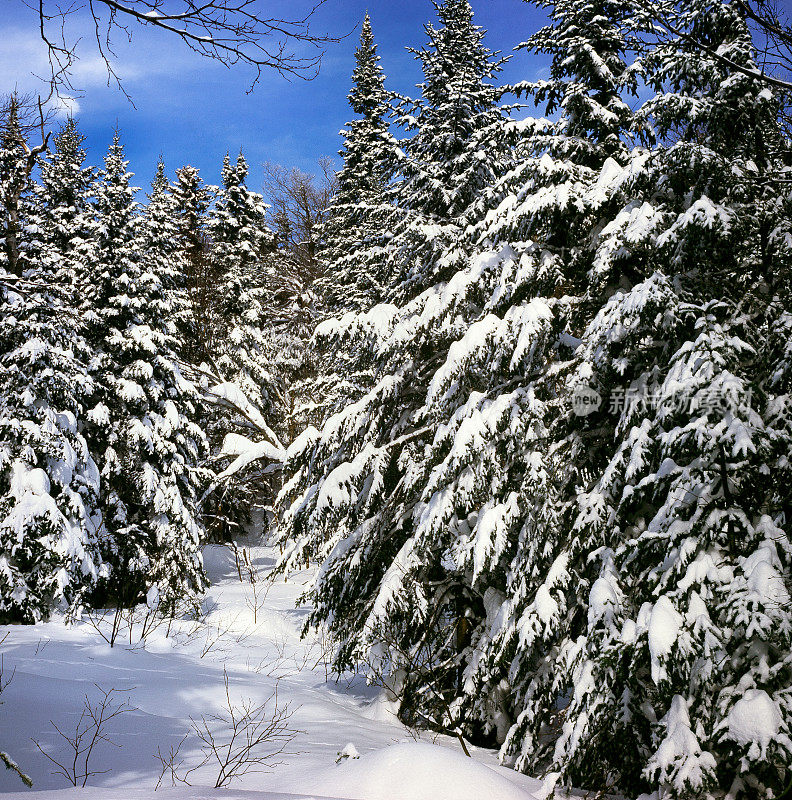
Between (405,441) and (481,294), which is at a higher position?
(481,294)

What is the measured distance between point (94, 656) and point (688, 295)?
8.10 meters

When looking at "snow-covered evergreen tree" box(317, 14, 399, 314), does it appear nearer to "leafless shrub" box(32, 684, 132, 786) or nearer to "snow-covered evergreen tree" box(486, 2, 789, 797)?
"snow-covered evergreen tree" box(486, 2, 789, 797)

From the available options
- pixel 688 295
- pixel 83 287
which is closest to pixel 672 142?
pixel 688 295

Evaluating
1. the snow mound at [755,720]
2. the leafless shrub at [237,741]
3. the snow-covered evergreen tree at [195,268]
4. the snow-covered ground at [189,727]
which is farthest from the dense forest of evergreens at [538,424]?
the snow-covered evergreen tree at [195,268]

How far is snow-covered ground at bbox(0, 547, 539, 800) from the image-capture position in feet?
12.6

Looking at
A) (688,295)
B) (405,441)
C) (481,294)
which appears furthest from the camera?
(405,441)

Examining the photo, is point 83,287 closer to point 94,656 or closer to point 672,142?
point 94,656

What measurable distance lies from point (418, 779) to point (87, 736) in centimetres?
285

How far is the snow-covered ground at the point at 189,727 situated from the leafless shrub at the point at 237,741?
44 millimetres

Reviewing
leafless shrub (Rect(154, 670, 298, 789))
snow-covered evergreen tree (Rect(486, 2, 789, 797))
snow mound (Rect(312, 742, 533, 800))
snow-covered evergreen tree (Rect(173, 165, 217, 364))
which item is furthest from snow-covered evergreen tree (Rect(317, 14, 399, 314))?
snow mound (Rect(312, 742, 533, 800))

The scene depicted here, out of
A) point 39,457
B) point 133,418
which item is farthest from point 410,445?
point 133,418

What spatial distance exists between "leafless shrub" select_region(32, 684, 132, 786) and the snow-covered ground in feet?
0.13

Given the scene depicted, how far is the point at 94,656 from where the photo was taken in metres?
7.14

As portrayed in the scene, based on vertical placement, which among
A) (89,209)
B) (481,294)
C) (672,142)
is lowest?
(481,294)
